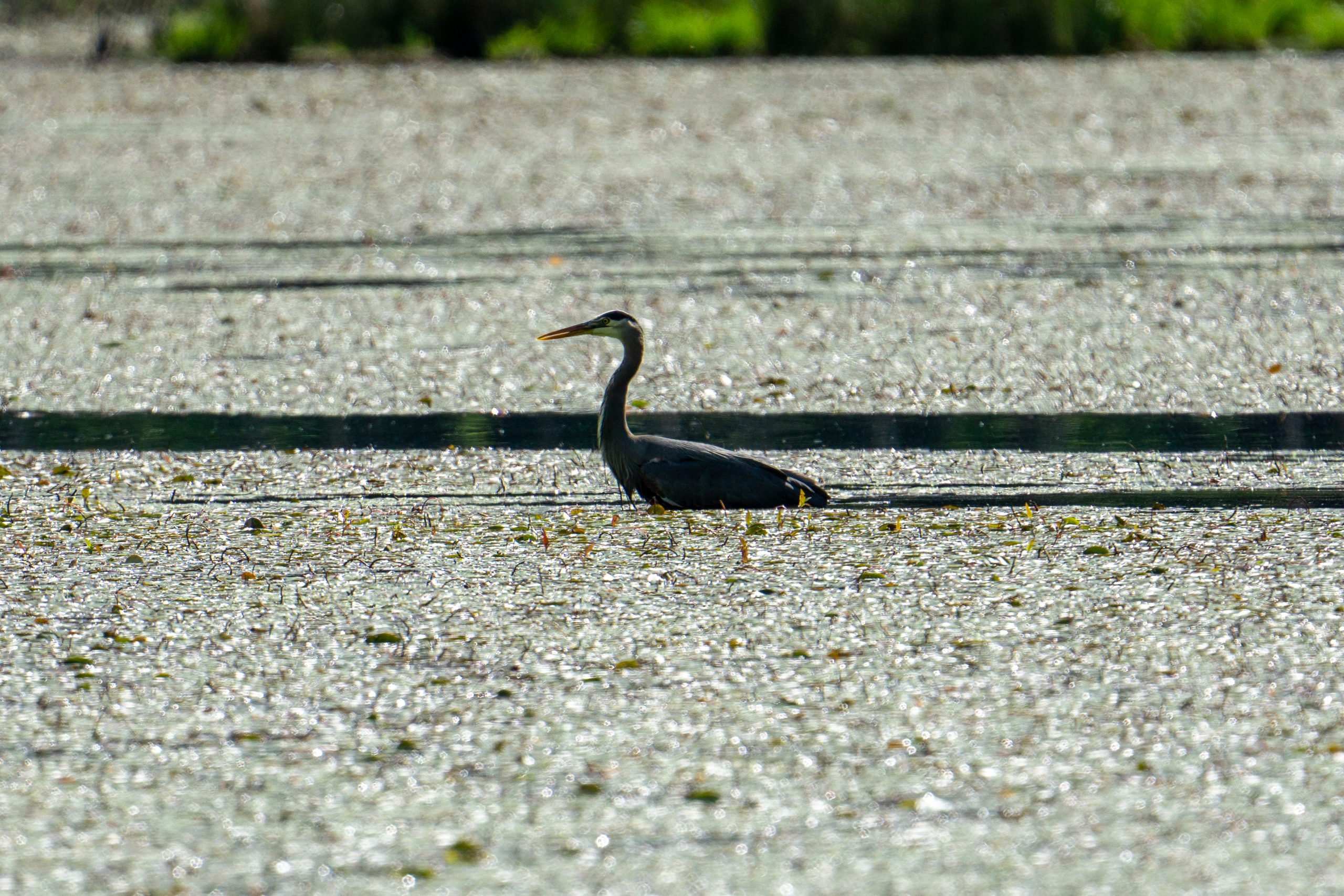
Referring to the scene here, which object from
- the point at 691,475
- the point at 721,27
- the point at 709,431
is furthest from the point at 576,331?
the point at 721,27

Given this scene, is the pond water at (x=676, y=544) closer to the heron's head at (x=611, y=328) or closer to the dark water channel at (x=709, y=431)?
the dark water channel at (x=709, y=431)

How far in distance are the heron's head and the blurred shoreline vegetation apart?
1611 centimetres

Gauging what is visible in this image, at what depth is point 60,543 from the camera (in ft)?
20.2

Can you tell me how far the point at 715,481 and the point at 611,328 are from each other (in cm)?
95

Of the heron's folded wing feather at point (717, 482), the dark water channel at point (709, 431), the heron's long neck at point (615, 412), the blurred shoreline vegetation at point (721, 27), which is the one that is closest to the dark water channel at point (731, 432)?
the dark water channel at point (709, 431)

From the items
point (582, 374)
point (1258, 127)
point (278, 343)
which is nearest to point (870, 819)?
point (582, 374)

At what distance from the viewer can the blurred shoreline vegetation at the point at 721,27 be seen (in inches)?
890

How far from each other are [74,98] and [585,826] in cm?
1758

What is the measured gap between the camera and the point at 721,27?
23.1m

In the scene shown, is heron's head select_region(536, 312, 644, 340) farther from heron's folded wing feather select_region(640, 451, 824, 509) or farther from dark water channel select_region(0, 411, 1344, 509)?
heron's folded wing feather select_region(640, 451, 824, 509)

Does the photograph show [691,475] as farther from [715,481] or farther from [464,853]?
[464,853]

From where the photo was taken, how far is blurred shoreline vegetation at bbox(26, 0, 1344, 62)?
74.1ft

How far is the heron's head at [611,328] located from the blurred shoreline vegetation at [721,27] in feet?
52.8

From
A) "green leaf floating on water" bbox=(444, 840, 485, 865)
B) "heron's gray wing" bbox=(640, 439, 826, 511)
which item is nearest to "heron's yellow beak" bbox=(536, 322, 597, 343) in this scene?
"heron's gray wing" bbox=(640, 439, 826, 511)
